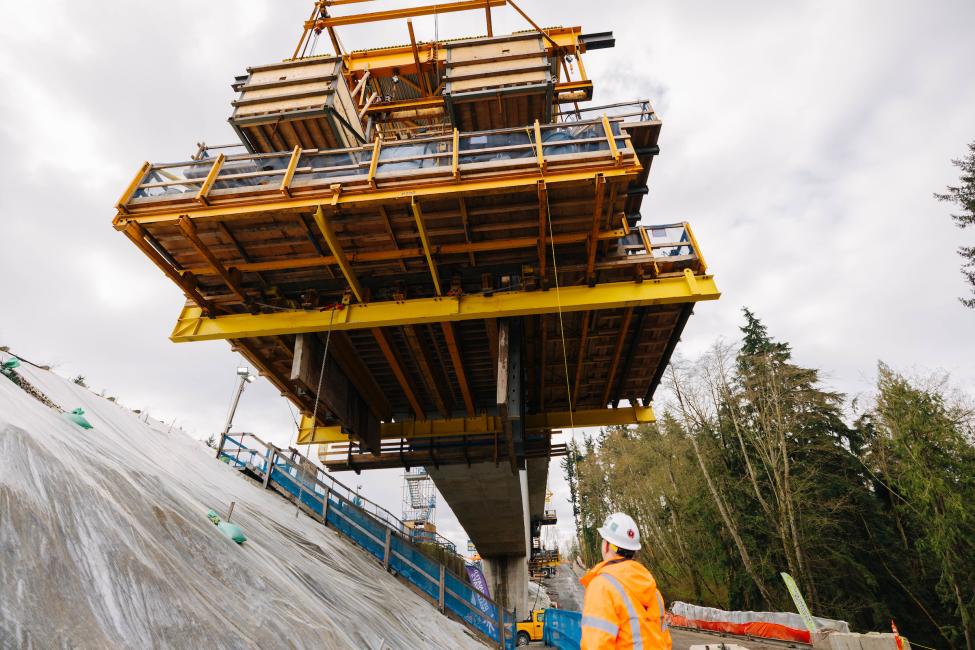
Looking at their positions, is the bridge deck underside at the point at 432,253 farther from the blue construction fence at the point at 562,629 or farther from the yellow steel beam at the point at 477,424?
the blue construction fence at the point at 562,629

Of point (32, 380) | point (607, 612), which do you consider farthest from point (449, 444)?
point (607, 612)

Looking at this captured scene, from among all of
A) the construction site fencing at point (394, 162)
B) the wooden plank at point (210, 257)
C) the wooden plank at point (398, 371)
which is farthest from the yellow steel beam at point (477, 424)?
the construction site fencing at point (394, 162)

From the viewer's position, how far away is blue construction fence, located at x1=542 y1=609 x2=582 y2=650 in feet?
51.2

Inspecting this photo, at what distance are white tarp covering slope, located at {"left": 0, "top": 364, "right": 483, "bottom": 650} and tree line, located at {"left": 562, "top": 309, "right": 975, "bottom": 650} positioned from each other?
60.6ft

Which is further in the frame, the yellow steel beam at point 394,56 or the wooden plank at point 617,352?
the yellow steel beam at point 394,56

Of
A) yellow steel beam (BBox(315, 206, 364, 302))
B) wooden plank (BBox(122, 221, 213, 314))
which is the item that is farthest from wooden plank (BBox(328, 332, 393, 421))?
wooden plank (BBox(122, 221, 213, 314))

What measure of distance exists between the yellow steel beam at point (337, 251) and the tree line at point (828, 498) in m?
19.2

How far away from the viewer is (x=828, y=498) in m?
21.2

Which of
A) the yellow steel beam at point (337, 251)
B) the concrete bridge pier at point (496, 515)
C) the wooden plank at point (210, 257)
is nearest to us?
the yellow steel beam at point (337, 251)

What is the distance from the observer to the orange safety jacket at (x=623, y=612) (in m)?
2.60

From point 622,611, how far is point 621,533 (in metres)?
0.51

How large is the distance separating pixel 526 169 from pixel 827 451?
24.0 m

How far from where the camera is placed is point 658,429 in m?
31.8

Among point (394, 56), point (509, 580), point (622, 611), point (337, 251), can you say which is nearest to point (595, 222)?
point (337, 251)
